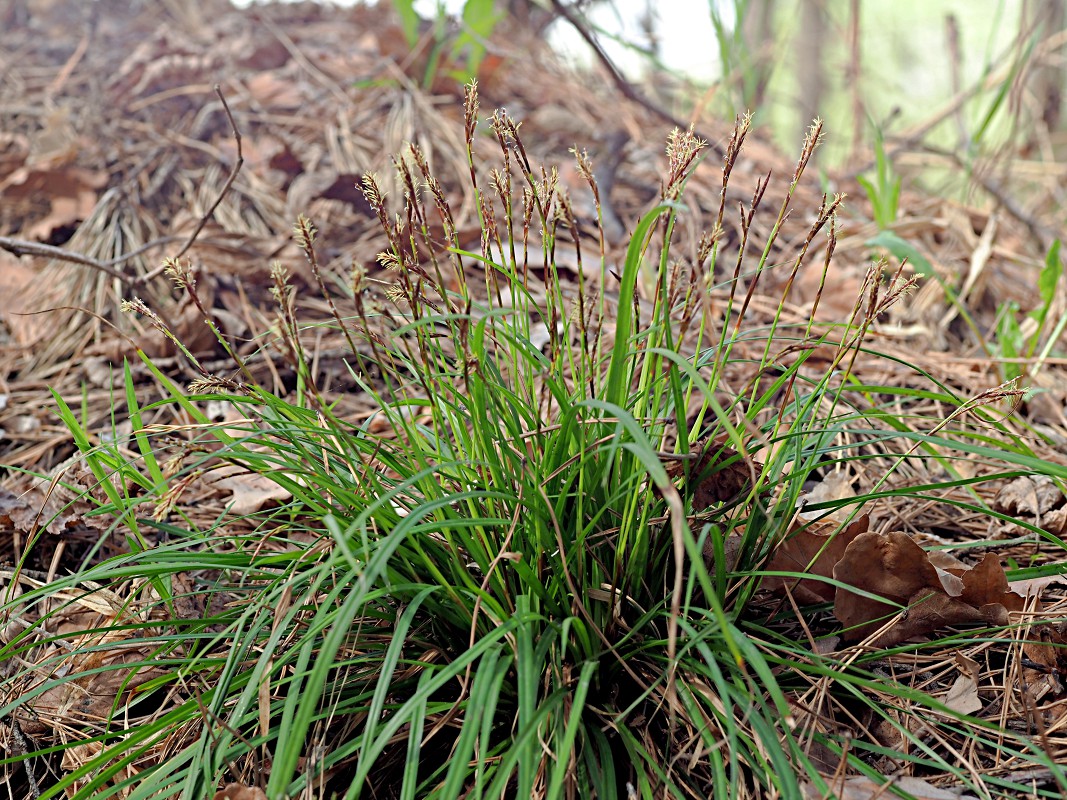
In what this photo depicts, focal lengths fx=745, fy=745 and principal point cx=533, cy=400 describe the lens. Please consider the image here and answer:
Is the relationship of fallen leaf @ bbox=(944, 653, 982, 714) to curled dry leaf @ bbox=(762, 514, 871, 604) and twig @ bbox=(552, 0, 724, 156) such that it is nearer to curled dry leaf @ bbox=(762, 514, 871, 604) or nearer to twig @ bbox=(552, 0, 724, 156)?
curled dry leaf @ bbox=(762, 514, 871, 604)

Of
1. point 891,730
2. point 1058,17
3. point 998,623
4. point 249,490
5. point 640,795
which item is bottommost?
point 249,490

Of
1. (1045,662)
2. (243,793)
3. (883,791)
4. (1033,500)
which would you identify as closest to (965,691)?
(1045,662)

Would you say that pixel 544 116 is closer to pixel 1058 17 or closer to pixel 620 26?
pixel 620 26

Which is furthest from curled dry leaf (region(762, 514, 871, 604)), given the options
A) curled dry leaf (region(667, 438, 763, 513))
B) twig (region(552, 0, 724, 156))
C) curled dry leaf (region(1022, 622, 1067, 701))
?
twig (region(552, 0, 724, 156))

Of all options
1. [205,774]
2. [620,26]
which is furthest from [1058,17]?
[205,774]

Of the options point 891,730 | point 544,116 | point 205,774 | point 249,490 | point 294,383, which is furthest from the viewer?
point 544,116

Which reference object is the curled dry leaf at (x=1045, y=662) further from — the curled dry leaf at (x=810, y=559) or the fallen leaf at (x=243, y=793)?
the fallen leaf at (x=243, y=793)

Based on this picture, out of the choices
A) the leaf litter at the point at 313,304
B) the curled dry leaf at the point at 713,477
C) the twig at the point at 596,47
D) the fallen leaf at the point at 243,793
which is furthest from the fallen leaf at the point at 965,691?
the twig at the point at 596,47

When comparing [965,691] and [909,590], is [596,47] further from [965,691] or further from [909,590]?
[965,691]
